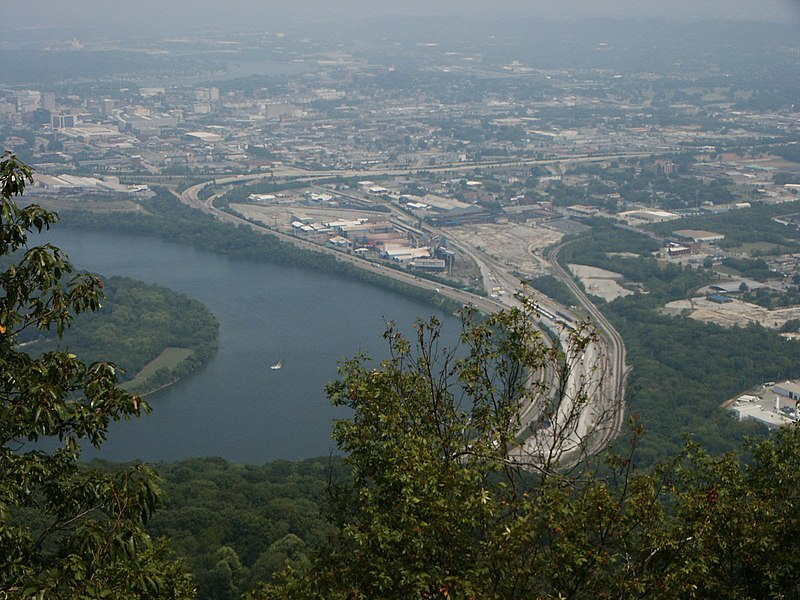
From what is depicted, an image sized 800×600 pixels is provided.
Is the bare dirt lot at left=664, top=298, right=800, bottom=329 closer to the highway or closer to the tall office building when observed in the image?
the highway

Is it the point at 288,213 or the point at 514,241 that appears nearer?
the point at 514,241

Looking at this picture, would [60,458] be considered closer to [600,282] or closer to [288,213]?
[600,282]

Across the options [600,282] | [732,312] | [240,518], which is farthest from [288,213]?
[240,518]

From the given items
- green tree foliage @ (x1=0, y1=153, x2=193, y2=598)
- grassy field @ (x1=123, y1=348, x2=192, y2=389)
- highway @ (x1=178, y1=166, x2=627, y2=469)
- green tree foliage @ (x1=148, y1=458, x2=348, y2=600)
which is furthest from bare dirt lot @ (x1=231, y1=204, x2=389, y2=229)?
green tree foliage @ (x1=0, y1=153, x2=193, y2=598)

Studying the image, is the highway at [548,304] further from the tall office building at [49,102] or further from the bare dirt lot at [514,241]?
the tall office building at [49,102]

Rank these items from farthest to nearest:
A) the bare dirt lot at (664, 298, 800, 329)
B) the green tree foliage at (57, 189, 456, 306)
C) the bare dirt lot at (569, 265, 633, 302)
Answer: the green tree foliage at (57, 189, 456, 306) < the bare dirt lot at (569, 265, 633, 302) < the bare dirt lot at (664, 298, 800, 329)

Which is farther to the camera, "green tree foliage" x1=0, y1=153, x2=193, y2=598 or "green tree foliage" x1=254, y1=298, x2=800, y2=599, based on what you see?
"green tree foliage" x1=254, y1=298, x2=800, y2=599
